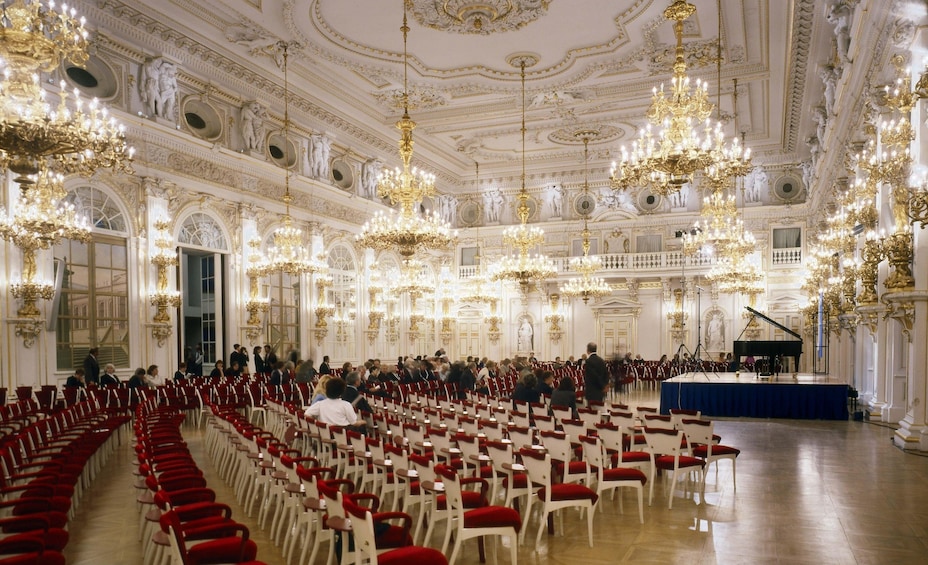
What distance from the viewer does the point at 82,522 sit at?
6.32 m

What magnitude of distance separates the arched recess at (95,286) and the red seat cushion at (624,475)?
11.1 m

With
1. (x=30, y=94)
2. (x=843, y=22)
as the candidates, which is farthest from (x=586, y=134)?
(x=30, y=94)

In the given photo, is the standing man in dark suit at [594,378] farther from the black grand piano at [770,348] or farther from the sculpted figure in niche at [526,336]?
the sculpted figure in niche at [526,336]

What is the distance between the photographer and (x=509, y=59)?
16797 millimetres

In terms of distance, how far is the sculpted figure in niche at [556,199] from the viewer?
91.4ft

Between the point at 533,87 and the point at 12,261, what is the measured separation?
13.1 m

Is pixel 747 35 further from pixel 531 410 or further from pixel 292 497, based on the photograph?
pixel 292 497

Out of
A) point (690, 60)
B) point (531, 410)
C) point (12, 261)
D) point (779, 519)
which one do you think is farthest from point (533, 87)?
point (779, 519)

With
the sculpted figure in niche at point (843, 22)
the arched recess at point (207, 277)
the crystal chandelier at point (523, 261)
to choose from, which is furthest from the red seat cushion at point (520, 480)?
the arched recess at point (207, 277)

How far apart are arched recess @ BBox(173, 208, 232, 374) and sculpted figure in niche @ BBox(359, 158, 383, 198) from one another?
20.3 feet

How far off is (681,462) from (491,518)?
9.88ft

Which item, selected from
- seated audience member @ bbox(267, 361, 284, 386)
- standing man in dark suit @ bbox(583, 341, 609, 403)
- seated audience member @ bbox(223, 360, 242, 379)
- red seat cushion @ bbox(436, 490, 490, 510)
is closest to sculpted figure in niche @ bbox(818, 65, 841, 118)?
standing man in dark suit @ bbox(583, 341, 609, 403)

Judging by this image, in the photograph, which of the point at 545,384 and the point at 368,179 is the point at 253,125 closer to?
the point at 368,179

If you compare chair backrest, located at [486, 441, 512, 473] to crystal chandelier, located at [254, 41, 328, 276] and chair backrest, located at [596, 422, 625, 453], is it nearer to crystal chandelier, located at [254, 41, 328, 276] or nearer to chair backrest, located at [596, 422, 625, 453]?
chair backrest, located at [596, 422, 625, 453]
